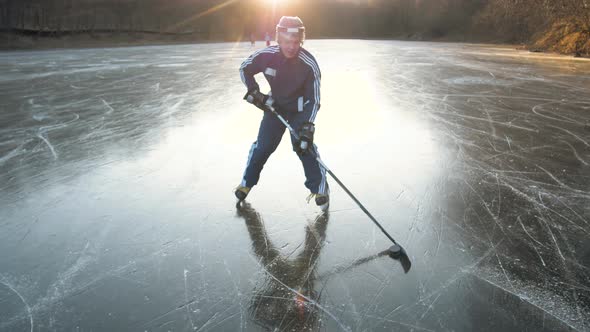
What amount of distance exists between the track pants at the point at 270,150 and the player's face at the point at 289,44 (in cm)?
46

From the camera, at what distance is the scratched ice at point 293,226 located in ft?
6.18

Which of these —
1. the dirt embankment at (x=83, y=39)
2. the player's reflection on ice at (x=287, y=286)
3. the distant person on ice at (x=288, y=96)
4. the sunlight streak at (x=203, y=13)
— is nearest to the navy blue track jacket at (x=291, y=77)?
the distant person on ice at (x=288, y=96)

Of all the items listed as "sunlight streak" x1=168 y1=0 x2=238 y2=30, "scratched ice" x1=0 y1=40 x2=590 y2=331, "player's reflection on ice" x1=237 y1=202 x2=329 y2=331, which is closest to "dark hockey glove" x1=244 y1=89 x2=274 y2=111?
"scratched ice" x1=0 y1=40 x2=590 y2=331

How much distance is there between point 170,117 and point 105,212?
306 centimetres

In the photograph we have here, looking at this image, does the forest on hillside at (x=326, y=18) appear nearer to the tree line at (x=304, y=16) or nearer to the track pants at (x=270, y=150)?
the tree line at (x=304, y=16)

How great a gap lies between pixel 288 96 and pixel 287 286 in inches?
58.0

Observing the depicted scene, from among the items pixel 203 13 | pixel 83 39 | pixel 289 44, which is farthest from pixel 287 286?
pixel 203 13

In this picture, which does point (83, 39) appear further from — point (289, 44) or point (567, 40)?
point (289, 44)

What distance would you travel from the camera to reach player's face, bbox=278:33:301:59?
8.83 ft

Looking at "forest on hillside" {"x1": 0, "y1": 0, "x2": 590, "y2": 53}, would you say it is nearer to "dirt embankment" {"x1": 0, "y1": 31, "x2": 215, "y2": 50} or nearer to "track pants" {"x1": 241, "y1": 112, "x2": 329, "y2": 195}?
"dirt embankment" {"x1": 0, "y1": 31, "x2": 215, "y2": 50}

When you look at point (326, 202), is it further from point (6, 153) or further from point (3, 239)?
point (6, 153)

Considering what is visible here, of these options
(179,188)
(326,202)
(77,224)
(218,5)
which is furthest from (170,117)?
(218,5)

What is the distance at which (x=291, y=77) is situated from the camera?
112 inches

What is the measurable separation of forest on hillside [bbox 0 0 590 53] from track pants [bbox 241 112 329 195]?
18.0m
